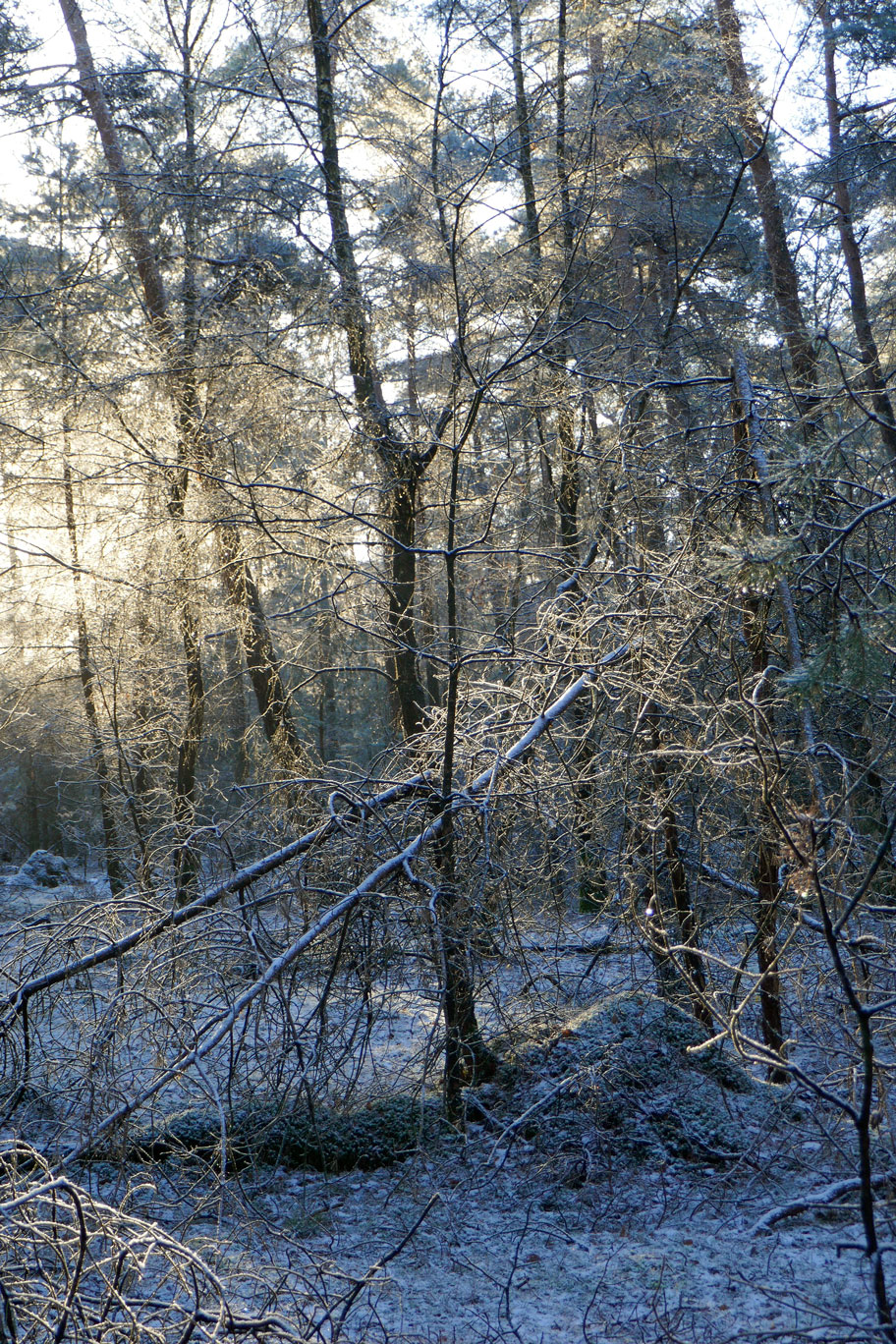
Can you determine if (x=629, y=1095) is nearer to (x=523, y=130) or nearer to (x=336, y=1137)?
(x=336, y=1137)

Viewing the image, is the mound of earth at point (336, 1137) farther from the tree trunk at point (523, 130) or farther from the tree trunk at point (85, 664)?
the tree trunk at point (523, 130)

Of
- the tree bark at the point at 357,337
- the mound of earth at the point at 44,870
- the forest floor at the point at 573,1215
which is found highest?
the tree bark at the point at 357,337

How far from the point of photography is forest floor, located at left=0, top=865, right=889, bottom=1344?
3.73 meters

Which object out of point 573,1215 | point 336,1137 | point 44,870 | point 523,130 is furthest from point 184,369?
point 44,870

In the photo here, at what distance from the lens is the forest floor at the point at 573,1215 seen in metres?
3.73

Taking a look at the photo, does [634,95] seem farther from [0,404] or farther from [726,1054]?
[726,1054]

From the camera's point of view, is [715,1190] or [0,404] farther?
[0,404]

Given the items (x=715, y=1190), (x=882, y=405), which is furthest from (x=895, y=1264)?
(x=882, y=405)

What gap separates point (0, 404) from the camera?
9.35 meters

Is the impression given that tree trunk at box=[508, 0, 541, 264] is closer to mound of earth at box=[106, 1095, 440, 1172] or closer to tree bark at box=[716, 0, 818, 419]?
tree bark at box=[716, 0, 818, 419]

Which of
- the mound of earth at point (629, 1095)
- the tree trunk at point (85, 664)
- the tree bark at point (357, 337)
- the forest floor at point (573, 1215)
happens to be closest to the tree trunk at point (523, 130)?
the tree bark at point (357, 337)

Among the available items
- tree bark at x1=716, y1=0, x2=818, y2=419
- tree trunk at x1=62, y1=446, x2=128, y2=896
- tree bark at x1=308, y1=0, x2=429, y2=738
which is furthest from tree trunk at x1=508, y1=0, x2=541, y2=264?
tree trunk at x1=62, y1=446, x2=128, y2=896

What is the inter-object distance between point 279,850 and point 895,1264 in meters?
3.26

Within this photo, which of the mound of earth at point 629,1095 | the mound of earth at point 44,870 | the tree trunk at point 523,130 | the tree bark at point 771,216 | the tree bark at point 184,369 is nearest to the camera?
the mound of earth at point 629,1095
